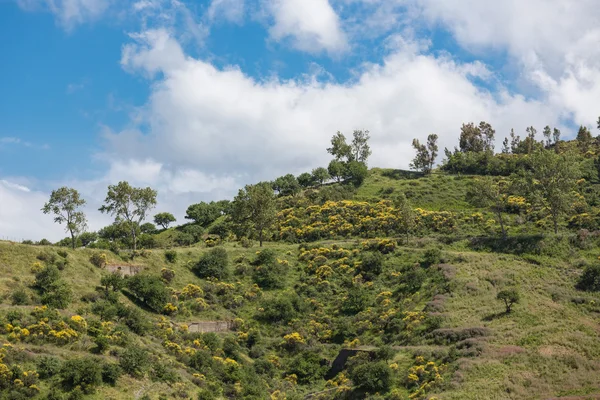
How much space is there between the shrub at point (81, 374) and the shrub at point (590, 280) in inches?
2277

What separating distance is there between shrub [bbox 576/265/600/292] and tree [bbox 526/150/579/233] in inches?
726

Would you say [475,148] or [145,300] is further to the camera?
[475,148]

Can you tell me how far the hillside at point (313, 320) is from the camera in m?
49.0

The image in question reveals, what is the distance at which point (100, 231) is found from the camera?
14000 cm

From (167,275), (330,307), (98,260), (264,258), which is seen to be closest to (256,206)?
(264,258)

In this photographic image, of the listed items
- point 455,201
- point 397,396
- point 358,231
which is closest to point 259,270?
point 358,231

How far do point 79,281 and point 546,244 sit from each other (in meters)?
66.5

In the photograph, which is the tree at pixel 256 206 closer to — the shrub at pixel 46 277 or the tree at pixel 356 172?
the shrub at pixel 46 277

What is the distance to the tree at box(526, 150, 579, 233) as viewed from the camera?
85.6 metres

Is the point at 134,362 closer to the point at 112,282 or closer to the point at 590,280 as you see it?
the point at 112,282

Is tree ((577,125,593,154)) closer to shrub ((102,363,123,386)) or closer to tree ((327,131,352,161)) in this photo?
A: tree ((327,131,352,161))

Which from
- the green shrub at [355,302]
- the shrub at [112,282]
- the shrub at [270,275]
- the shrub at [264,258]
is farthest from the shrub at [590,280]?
the shrub at [112,282]

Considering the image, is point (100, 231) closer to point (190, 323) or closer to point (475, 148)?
point (190, 323)

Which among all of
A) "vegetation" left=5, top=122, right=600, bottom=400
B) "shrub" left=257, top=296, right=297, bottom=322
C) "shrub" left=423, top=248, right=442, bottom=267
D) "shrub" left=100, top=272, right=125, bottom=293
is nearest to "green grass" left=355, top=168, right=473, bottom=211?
"vegetation" left=5, top=122, right=600, bottom=400
